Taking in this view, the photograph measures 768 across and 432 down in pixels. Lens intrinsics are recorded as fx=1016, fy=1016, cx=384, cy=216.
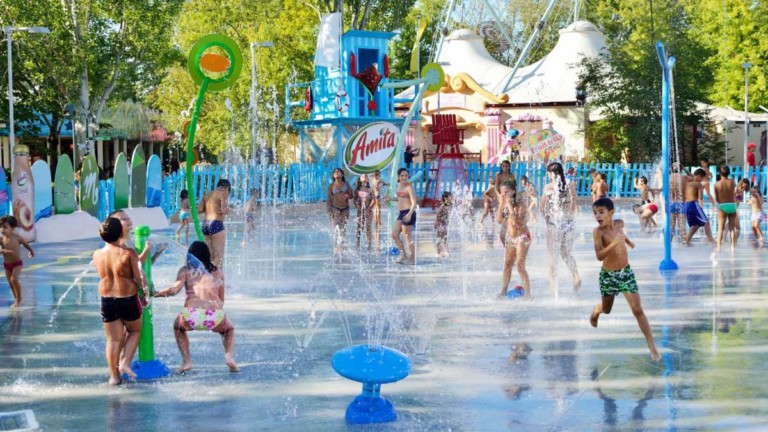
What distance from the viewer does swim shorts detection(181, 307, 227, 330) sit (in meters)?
7.39

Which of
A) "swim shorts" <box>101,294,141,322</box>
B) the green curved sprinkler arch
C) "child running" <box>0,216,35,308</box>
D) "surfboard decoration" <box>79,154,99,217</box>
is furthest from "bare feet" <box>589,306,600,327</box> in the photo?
"surfboard decoration" <box>79,154,99,217</box>

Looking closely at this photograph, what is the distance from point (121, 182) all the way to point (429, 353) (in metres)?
14.6

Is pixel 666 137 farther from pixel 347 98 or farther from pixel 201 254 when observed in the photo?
pixel 347 98

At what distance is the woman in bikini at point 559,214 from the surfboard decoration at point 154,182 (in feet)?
34.1

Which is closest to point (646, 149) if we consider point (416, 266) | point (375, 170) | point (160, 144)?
point (375, 170)

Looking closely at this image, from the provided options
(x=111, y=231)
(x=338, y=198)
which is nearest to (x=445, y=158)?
(x=338, y=198)

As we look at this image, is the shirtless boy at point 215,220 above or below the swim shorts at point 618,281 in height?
above

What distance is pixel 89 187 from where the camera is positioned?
2112 centimetres

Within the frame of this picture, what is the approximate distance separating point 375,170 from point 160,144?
4850 cm

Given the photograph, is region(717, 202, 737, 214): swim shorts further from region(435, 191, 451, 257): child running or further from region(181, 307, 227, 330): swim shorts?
region(181, 307, 227, 330): swim shorts

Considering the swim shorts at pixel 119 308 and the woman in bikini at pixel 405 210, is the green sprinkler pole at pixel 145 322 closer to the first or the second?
the swim shorts at pixel 119 308

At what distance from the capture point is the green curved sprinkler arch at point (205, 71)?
11242 millimetres

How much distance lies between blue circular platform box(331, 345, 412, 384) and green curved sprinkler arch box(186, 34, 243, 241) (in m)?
5.06

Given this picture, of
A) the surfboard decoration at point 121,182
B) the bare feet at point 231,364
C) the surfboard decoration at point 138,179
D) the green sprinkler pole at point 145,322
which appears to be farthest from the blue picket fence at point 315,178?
the bare feet at point 231,364
